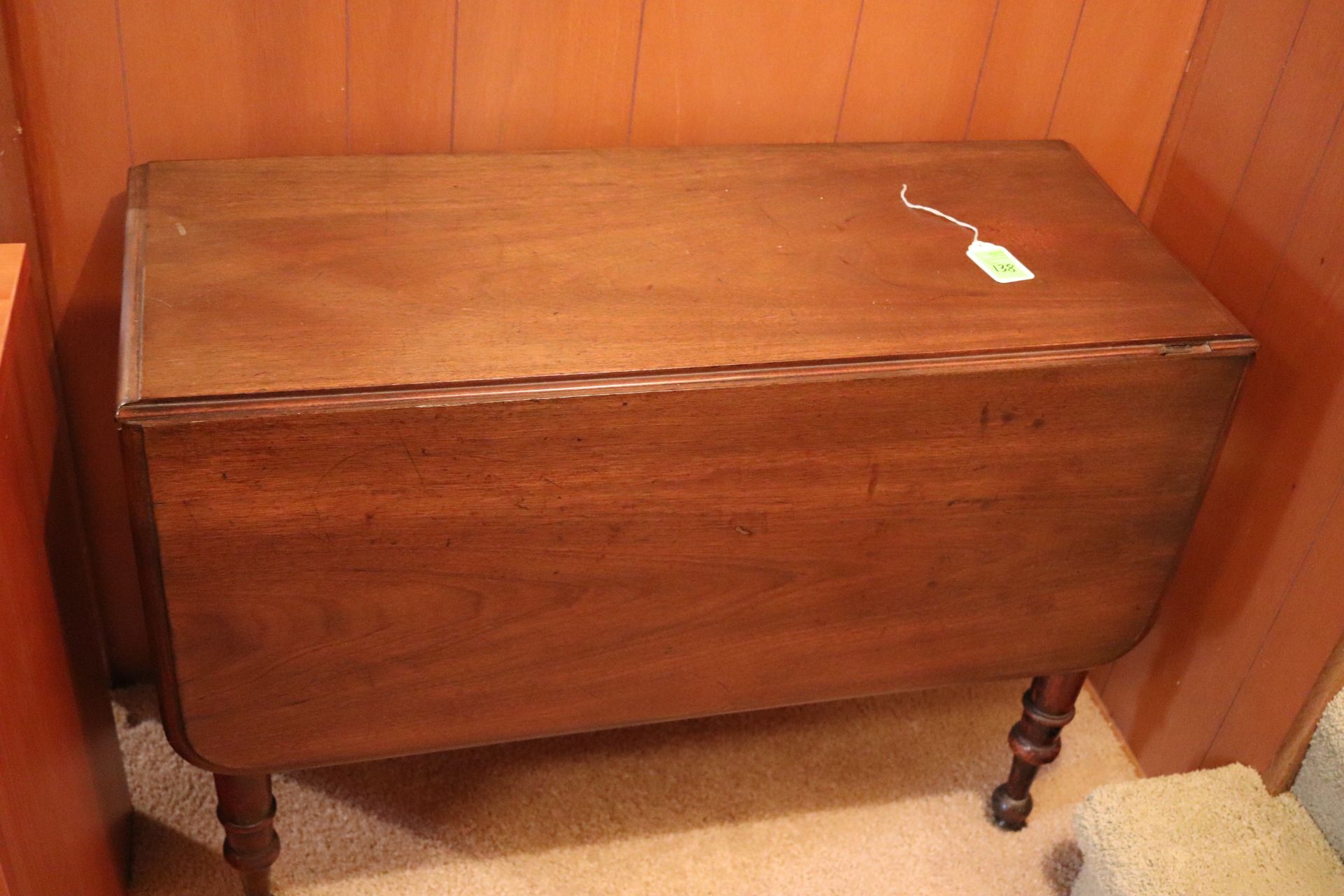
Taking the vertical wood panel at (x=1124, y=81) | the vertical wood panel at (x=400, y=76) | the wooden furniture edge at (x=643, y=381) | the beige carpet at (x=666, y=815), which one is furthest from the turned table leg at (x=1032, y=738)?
the vertical wood panel at (x=400, y=76)

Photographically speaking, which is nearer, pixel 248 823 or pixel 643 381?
pixel 643 381

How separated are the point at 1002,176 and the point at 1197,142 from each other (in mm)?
263

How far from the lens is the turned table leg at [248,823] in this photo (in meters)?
1.20

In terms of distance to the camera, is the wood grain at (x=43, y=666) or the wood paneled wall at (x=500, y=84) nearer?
the wood grain at (x=43, y=666)

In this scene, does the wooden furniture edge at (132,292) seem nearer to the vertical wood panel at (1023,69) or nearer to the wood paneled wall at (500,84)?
the wood paneled wall at (500,84)

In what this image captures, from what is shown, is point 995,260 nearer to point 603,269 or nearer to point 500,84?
point 603,269

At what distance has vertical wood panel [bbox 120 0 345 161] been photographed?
1183 millimetres

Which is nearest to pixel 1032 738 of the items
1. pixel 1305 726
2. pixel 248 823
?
pixel 1305 726

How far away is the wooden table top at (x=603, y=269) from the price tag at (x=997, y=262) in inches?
0.5

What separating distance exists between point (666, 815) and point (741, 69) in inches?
33.1

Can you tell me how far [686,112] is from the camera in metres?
1.35

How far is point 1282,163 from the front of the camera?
1.31 meters

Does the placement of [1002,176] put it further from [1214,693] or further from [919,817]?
[919,817]

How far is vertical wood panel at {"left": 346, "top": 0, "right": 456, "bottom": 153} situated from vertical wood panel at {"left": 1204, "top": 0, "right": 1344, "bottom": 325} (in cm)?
83
